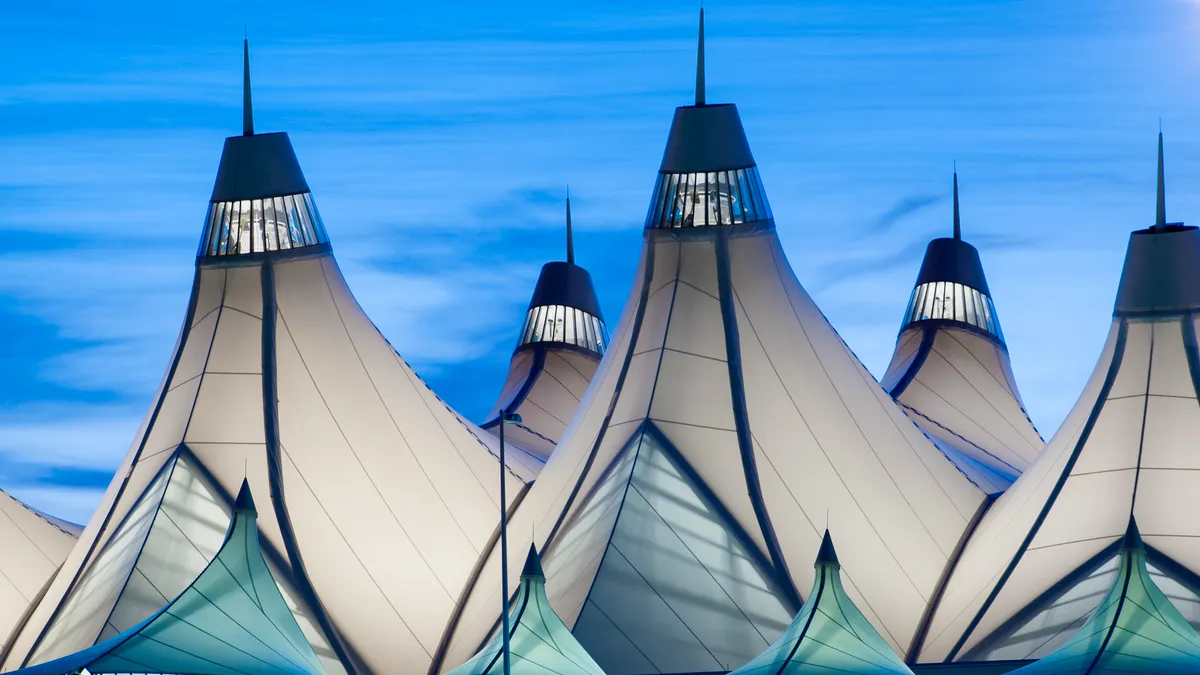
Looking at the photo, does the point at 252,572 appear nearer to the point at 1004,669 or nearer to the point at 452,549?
the point at 452,549

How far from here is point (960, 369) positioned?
51625mm

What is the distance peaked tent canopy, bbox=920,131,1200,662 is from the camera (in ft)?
127

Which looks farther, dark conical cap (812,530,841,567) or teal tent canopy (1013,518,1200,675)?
dark conical cap (812,530,841,567)

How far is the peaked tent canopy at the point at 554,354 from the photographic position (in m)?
53.9

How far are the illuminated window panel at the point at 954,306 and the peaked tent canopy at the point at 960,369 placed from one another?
2 centimetres

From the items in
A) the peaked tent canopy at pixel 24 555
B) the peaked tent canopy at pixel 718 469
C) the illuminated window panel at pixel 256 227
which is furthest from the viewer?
the peaked tent canopy at pixel 24 555

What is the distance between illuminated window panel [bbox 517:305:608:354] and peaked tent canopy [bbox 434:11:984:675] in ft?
41.9

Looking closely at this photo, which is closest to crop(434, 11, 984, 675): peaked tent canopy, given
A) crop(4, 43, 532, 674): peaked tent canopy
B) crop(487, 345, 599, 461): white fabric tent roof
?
crop(4, 43, 532, 674): peaked tent canopy

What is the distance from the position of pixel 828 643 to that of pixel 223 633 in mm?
8256

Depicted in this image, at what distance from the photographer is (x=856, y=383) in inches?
1695

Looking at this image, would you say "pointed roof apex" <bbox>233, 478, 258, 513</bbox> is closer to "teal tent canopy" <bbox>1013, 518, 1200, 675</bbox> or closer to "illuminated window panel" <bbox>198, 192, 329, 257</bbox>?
"illuminated window panel" <bbox>198, 192, 329, 257</bbox>

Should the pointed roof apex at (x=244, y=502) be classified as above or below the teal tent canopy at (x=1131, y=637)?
above

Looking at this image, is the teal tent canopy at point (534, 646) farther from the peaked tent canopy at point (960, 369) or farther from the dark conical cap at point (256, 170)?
the peaked tent canopy at point (960, 369)

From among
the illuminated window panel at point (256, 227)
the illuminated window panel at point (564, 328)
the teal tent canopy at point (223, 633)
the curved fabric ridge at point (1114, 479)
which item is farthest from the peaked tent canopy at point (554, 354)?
the teal tent canopy at point (223, 633)
